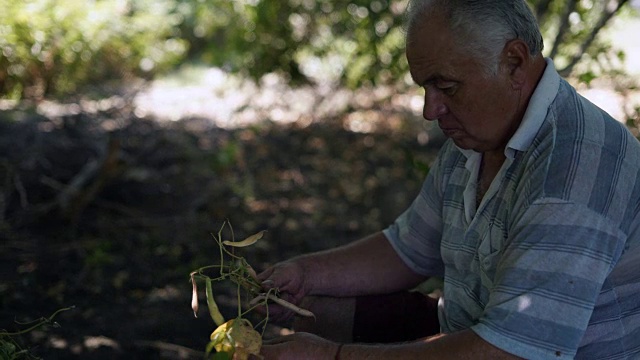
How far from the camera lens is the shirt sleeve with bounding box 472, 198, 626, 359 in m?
1.66

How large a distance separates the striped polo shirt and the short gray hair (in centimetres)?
14

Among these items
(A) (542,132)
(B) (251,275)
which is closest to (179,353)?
(B) (251,275)

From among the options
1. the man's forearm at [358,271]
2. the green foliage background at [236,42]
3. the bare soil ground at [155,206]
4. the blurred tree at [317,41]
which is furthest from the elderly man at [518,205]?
the blurred tree at [317,41]

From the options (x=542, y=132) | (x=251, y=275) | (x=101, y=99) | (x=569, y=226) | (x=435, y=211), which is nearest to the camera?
(x=569, y=226)

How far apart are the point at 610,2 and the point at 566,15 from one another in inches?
16.1

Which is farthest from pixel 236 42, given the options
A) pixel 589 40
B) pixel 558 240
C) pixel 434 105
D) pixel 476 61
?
pixel 558 240

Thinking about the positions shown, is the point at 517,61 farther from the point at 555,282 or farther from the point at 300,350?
the point at 300,350

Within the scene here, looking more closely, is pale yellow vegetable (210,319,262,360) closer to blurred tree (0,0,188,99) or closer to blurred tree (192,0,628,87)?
blurred tree (192,0,628,87)

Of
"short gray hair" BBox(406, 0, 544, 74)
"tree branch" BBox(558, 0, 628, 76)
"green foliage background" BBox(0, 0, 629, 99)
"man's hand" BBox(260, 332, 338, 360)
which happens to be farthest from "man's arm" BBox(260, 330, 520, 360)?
"green foliage background" BBox(0, 0, 629, 99)

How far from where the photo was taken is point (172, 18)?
10.0 m

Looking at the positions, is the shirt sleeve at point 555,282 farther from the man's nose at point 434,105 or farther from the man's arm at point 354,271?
the man's arm at point 354,271

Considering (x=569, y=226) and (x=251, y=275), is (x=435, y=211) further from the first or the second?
(x=569, y=226)

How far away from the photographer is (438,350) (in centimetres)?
177

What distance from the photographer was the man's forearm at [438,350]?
1.70 m
